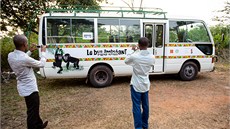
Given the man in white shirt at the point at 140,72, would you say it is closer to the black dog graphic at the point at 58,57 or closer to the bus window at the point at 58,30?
the black dog graphic at the point at 58,57

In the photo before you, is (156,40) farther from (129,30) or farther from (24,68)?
(24,68)

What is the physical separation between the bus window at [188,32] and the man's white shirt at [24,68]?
16.8 ft

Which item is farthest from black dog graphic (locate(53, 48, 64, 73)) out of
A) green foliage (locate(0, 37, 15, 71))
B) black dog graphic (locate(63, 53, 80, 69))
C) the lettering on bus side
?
green foliage (locate(0, 37, 15, 71))

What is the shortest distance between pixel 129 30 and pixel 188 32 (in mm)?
2253

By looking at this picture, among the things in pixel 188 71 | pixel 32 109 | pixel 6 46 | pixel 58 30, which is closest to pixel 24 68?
pixel 32 109

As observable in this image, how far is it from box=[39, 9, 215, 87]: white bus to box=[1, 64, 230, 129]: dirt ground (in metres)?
0.58

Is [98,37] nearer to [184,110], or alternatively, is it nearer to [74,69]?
[74,69]

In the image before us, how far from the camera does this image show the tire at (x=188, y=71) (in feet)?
23.2

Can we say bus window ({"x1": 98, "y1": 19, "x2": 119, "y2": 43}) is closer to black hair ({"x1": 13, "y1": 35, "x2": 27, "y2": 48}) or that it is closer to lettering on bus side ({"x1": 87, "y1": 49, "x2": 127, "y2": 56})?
lettering on bus side ({"x1": 87, "y1": 49, "x2": 127, "y2": 56})

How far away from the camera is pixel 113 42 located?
6.25 m

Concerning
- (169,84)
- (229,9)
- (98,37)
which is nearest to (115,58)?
(98,37)

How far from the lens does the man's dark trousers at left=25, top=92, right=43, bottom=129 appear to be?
305cm

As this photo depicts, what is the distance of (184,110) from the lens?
4.37 meters

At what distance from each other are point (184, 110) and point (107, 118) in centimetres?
181
